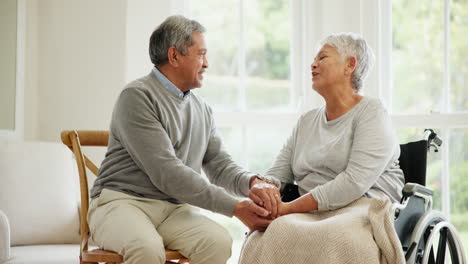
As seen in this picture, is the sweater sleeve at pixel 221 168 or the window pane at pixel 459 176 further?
the window pane at pixel 459 176

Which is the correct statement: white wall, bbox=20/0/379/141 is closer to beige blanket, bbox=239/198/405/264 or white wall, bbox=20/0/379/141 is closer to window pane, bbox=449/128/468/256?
window pane, bbox=449/128/468/256

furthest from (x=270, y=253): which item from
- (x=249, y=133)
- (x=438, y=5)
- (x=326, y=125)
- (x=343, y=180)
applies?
(x=438, y=5)

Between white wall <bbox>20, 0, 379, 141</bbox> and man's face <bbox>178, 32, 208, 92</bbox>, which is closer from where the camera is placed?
man's face <bbox>178, 32, 208, 92</bbox>

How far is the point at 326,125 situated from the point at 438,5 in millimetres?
1356

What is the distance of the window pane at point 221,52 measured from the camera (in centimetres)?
347

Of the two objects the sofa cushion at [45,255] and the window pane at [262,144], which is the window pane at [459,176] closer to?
the window pane at [262,144]

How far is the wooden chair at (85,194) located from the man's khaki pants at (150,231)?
0.03 metres

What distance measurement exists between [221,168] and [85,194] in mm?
532

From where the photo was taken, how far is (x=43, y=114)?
11.0 feet

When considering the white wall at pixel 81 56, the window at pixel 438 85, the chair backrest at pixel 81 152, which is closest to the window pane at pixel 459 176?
the window at pixel 438 85

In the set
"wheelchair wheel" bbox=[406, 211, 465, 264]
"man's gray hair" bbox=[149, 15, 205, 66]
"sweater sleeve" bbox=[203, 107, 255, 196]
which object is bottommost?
"wheelchair wheel" bbox=[406, 211, 465, 264]

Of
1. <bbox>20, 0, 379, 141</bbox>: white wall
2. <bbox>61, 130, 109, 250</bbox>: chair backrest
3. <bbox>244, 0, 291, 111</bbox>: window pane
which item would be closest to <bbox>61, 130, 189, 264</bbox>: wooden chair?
<bbox>61, 130, 109, 250</bbox>: chair backrest

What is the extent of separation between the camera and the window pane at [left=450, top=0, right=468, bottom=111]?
3.46 metres

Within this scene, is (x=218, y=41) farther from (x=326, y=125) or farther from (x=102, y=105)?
(x=326, y=125)
